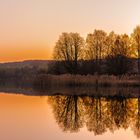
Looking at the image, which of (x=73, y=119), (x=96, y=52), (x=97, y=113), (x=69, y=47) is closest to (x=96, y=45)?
(x=96, y=52)

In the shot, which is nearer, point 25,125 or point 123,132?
point 123,132

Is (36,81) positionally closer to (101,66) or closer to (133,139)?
(101,66)

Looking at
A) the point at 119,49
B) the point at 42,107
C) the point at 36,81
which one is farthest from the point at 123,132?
the point at 119,49

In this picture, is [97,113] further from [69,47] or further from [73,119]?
[69,47]

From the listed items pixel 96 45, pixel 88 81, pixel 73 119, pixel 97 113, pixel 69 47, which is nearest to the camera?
pixel 73 119

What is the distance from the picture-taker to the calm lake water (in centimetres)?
1511

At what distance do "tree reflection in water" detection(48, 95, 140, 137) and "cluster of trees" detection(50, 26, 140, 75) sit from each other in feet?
60.8

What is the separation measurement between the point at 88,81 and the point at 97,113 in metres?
18.8

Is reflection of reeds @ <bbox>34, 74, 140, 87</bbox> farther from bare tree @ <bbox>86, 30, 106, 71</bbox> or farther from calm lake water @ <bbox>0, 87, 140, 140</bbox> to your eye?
bare tree @ <bbox>86, 30, 106, 71</bbox>

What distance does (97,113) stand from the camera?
22.0 m

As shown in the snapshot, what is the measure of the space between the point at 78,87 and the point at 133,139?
25848mm

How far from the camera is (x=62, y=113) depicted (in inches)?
867

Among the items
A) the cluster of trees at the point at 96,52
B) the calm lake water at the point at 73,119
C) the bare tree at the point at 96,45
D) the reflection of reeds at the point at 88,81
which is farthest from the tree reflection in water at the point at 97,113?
the bare tree at the point at 96,45

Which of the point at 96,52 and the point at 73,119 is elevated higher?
the point at 96,52
